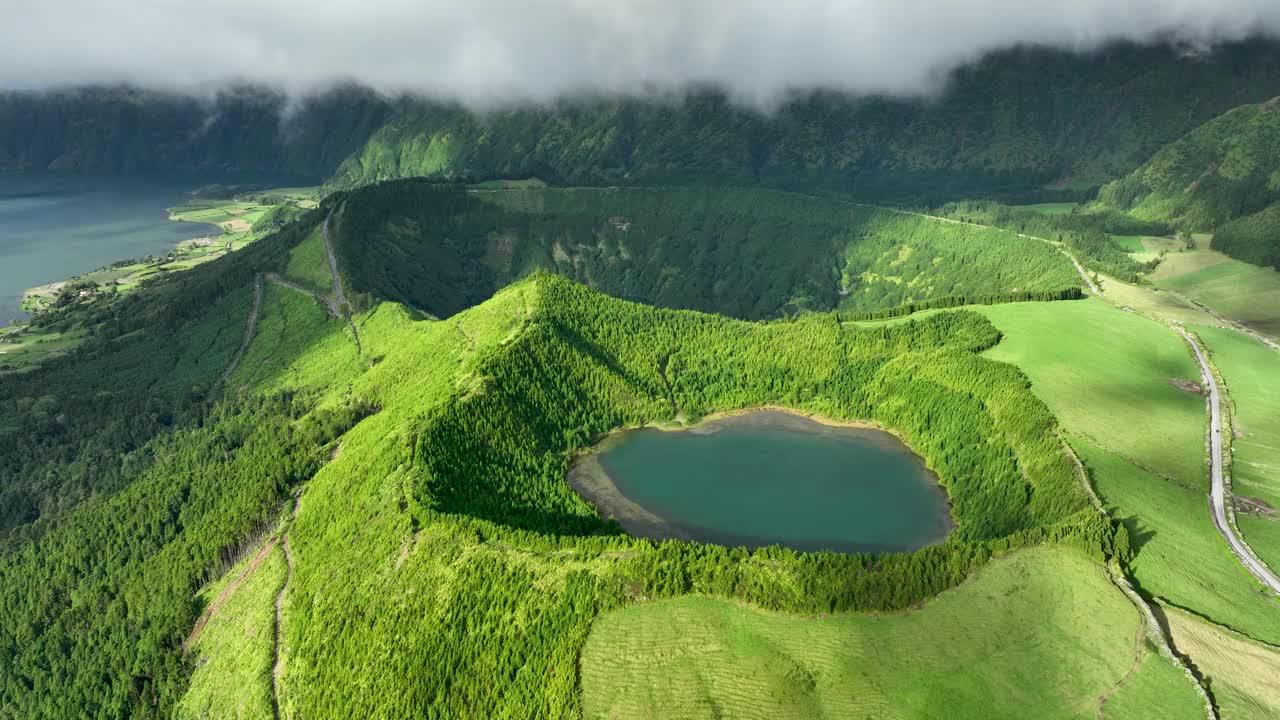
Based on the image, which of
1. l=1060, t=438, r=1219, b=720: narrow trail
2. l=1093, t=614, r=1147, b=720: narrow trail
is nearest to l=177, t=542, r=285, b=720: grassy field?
l=1093, t=614, r=1147, b=720: narrow trail

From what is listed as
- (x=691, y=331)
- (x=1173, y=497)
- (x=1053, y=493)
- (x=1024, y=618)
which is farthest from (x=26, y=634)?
(x=1173, y=497)

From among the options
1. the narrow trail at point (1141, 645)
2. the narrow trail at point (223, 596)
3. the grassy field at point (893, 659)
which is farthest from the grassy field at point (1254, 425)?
the narrow trail at point (223, 596)

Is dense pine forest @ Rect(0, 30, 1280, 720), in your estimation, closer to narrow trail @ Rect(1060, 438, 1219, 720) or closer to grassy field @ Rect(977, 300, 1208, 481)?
narrow trail @ Rect(1060, 438, 1219, 720)

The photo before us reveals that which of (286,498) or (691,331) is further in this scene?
(691,331)

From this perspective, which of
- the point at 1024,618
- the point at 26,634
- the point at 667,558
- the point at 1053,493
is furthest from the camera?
the point at 26,634

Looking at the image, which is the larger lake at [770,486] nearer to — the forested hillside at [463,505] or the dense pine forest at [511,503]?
the dense pine forest at [511,503]

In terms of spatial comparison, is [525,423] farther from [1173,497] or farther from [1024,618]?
[1173,497]

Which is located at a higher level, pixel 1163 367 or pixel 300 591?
pixel 1163 367

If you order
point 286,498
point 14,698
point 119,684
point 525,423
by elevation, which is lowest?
point 14,698

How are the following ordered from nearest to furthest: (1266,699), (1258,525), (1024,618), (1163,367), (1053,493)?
1. (1266,699)
2. (1024,618)
3. (1258,525)
4. (1053,493)
5. (1163,367)
